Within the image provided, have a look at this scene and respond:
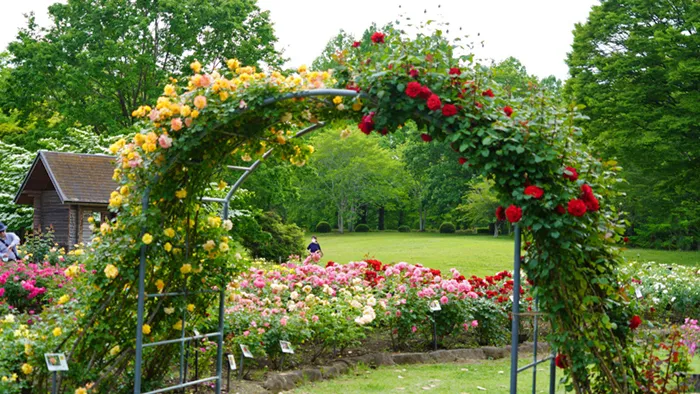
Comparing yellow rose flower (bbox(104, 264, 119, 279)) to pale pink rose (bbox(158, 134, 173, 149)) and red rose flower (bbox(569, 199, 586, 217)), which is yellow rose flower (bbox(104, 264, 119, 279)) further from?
red rose flower (bbox(569, 199, 586, 217))

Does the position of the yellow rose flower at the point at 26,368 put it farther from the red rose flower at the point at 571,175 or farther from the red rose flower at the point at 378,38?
the red rose flower at the point at 571,175

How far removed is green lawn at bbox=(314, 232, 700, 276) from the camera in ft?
79.3

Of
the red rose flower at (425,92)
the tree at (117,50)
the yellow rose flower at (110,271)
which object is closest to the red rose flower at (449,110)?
the red rose flower at (425,92)

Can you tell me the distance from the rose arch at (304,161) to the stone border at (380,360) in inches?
48.2

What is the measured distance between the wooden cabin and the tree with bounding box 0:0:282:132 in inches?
220

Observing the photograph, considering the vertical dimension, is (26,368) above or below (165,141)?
below

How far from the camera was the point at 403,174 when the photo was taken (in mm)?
46406

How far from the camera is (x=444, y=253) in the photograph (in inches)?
1097

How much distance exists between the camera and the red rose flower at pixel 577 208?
381 cm

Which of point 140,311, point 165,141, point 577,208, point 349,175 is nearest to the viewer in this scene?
point 577,208

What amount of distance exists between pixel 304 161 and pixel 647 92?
63.0 ft

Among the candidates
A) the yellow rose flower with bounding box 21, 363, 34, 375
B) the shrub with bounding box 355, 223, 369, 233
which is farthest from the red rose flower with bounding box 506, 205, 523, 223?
the shrub with bounding box 355, 223, 369, 233

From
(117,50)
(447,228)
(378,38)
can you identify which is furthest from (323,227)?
(378,38)

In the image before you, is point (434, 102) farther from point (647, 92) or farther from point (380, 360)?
point (647, 92)
